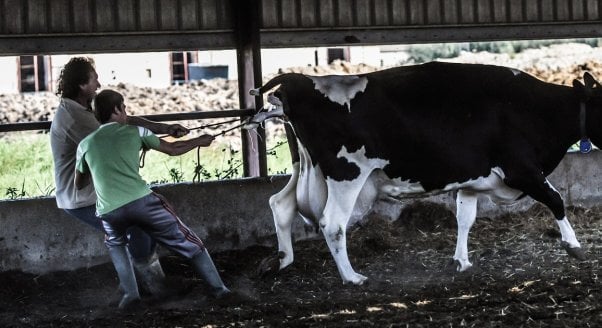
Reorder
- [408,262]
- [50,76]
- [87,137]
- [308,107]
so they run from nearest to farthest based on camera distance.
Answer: [87,137] < [308,107] < [408,262] < [50,76]

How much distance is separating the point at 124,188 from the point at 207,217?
2.44 meters

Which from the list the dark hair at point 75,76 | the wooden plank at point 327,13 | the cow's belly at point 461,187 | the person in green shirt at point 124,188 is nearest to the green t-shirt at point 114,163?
the person in green shirt at point 124,188

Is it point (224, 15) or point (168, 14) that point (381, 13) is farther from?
point (168, 14)

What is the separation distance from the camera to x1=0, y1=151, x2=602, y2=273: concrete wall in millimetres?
8445

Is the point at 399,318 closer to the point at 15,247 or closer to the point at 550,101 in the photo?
the point at 550,101

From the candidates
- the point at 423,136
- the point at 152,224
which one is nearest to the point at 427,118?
the point at 423,136

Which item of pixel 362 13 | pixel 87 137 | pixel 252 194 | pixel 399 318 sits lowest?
pixel 399 318

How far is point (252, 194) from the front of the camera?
9352 millimetres

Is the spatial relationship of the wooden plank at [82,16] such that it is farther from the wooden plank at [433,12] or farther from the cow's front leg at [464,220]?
the cow's front leg at [464,220]

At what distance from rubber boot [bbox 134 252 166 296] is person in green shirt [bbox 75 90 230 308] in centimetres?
45

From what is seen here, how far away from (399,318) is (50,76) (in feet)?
52.8

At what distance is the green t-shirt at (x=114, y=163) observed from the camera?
673 cm

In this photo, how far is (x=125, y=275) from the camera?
22.9 ft

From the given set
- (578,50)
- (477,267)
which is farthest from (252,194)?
(578,50)
